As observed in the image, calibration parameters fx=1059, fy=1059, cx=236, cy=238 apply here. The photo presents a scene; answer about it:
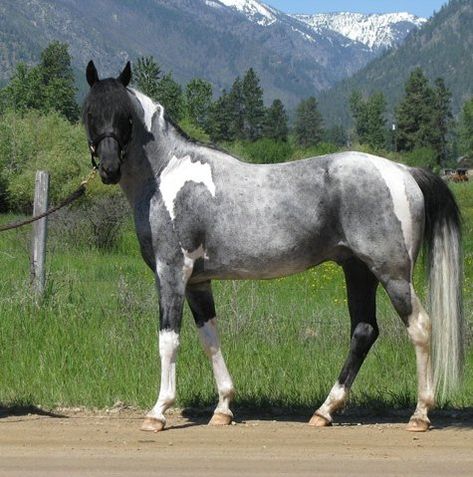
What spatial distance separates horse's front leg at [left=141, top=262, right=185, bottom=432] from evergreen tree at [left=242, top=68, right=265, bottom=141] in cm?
13635

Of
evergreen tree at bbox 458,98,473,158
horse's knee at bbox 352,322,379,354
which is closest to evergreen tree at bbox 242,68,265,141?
evergreen tree at bbox 458,98,473,158

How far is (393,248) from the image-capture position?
7207 mm

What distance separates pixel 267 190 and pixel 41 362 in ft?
10.3

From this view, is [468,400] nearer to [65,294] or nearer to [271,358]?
[271,358]

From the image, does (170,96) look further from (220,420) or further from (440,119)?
(220,420)

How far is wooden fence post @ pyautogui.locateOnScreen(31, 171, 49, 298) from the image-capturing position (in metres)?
11.3

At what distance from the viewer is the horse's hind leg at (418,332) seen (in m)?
7.23

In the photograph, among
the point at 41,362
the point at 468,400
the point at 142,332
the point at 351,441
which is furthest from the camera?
the point at 142,332

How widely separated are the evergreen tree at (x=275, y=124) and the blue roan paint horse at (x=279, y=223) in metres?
139

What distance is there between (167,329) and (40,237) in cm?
434

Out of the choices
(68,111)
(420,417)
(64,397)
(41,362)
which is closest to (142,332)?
(41,362)

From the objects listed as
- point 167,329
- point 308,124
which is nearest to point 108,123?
point 167,329

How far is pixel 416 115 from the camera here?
129 meters

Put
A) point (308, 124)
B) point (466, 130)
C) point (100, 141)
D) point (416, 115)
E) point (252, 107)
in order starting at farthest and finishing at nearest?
point (308, 124) → point (466, 130) → point (252, 107) → point (416, 115) → point (100, 141)
